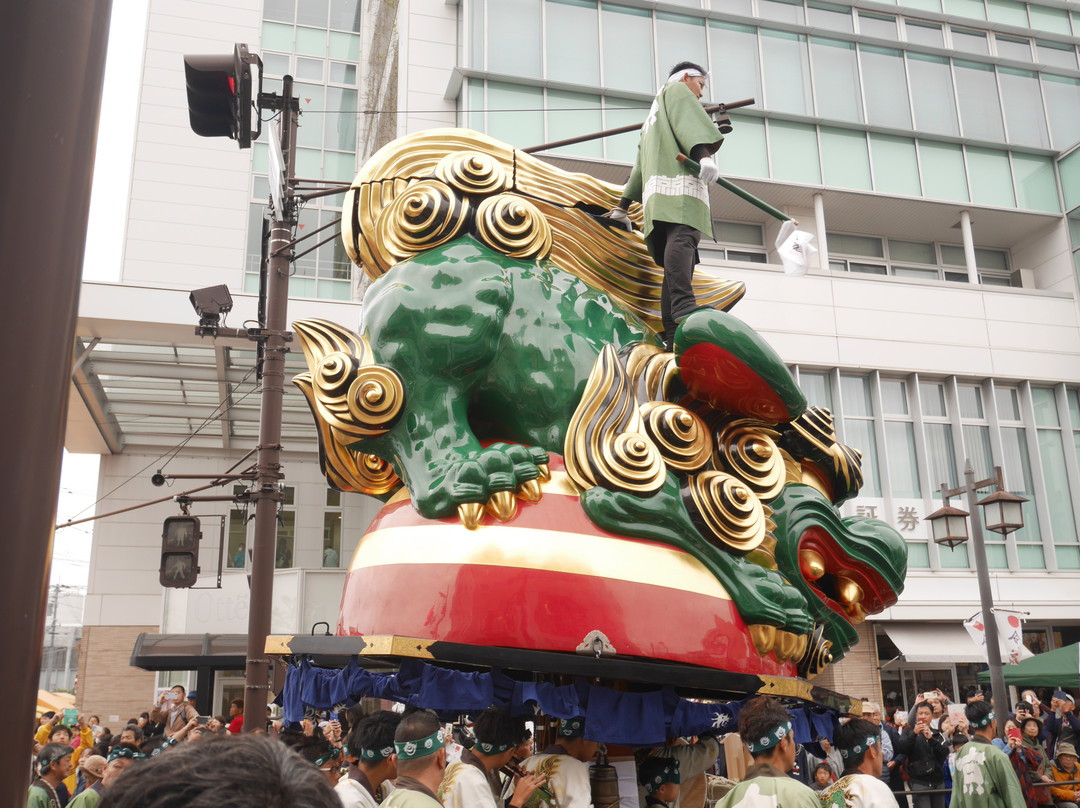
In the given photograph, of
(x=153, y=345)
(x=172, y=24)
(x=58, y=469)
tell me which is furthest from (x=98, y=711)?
(x=58, y=469)

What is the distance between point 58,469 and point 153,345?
1779 cm

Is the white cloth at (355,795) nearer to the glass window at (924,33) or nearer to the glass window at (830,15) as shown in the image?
the glass window at (830,15)

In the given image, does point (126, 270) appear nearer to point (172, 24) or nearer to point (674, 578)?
point (172, 24)

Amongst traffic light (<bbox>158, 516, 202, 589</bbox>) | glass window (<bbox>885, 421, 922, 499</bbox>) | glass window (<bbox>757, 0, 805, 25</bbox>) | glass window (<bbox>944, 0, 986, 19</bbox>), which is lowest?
traffic light (<bbox>158, 516, 202, 589</bbox>)

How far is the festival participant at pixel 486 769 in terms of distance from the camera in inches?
189

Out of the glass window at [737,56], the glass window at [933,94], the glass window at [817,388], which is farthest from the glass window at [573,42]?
the glass window at [933,94]

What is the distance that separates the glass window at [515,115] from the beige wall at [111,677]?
47.9 ft

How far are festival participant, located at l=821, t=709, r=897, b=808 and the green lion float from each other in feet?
1.23

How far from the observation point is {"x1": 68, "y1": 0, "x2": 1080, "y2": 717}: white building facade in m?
18.6

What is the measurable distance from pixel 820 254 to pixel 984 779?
13.6 meters

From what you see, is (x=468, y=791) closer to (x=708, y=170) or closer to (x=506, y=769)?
(x=506, y=769)

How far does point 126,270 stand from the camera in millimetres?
21484

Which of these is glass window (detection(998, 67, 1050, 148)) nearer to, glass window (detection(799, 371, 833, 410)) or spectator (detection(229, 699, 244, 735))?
glass window (detection(799, 371, 833, 410))

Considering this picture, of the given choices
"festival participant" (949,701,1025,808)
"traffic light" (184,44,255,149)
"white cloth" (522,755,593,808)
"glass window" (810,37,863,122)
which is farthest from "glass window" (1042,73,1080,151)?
"white cloth" (522,755,593,808)
